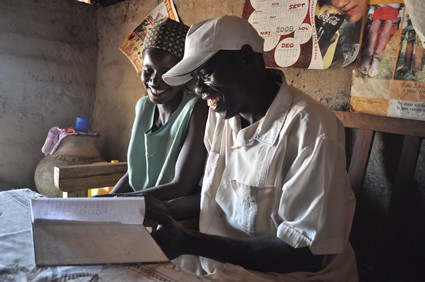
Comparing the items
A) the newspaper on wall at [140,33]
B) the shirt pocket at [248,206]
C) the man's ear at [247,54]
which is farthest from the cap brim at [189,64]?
the newspaper on wall at [140,33]

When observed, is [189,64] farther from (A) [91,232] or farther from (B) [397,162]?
(B) [397,162]

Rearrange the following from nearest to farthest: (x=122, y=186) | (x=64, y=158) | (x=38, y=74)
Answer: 1. (x=122, y=186)
2. (x=64, y=158)
3. (x=38, y=74)

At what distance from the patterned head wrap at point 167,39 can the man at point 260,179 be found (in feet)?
1.41

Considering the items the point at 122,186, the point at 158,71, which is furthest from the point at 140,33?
the point at 122,186

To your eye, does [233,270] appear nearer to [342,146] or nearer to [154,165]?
[342,146]

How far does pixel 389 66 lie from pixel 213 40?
2.40ft

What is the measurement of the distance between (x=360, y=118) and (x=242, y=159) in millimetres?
520

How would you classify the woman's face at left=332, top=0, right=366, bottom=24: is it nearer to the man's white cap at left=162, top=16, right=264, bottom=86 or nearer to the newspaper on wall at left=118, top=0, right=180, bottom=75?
the man's white cap at left=162, top=16, right=264, bottom=86

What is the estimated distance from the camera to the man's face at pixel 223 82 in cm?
114

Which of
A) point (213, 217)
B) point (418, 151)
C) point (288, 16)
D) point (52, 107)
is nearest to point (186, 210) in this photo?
point (213, 217)

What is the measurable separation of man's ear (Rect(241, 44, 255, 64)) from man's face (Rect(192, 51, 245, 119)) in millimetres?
17

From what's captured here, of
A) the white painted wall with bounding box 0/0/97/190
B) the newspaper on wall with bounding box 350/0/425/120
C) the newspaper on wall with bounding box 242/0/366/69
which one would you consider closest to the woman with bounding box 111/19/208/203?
the newspaper on wall with bounding box 242/0/366/69

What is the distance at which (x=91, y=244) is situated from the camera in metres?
0.84

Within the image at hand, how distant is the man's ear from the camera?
115 cm
